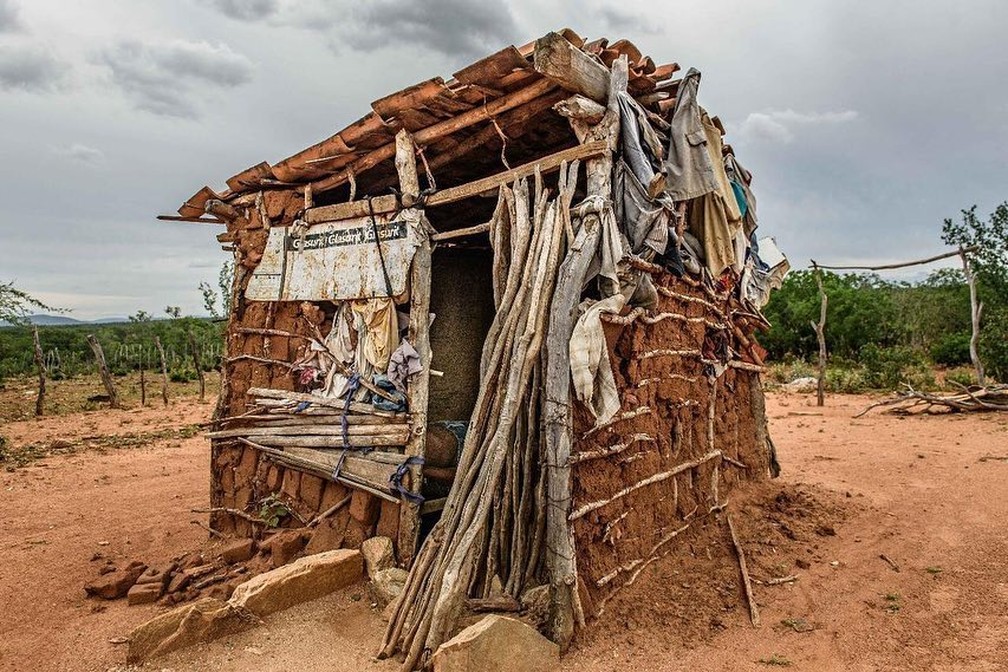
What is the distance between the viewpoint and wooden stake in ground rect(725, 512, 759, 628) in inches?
162

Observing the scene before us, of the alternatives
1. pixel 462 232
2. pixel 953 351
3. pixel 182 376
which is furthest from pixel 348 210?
pixel 953 351

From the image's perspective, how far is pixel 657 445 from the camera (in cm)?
479

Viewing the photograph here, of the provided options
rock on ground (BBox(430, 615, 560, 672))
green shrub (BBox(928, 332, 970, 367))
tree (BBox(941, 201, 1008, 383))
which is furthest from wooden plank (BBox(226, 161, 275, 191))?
green shrub (BBox(928, 332, 970, 367))

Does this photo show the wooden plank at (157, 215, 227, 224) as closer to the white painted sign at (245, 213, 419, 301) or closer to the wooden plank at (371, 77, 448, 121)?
the white painted sign at (245, 213, 419, 301)

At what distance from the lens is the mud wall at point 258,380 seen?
5277 millimetres

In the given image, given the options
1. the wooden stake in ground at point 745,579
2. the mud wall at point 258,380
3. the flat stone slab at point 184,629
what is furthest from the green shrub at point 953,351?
the flat stone slab at point 184,629

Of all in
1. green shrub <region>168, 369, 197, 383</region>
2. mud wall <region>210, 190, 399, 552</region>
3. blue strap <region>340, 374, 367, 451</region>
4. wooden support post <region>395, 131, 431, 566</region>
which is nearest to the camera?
wooden support post <region>395, 131, 431, 566</region>

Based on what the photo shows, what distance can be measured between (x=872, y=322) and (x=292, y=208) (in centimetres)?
2163

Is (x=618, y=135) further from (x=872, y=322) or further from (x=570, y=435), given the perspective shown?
(x=872, y=322)

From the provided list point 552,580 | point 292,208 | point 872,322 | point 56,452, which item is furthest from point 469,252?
point 872,322

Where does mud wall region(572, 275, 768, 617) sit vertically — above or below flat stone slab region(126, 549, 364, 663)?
above

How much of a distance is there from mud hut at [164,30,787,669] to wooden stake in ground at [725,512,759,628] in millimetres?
285

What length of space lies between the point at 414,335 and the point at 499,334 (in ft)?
2.85

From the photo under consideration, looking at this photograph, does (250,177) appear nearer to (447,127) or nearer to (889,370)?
(447,127)
